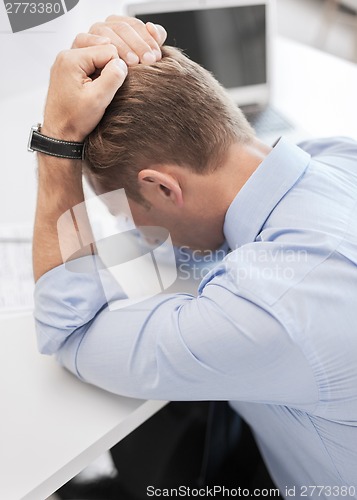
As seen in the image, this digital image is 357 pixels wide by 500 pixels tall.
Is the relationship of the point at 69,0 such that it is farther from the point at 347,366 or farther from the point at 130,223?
the point at 347,366

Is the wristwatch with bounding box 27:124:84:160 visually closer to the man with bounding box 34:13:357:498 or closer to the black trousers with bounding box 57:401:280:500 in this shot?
the man with bounding box 34:13:357:498

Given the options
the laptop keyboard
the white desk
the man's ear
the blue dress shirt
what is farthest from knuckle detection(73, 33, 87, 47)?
the laptop keyboard

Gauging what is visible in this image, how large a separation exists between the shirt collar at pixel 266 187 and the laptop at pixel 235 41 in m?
0.59

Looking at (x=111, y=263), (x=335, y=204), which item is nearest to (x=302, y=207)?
(x=335, y=204)

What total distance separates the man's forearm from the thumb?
11 centimetres

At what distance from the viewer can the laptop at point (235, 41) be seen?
1299mm

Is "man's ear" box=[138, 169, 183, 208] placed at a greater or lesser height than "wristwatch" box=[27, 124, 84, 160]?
lesser

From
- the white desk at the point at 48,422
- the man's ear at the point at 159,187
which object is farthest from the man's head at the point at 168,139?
the white desk at the point at 48,422

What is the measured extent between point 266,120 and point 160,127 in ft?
2.52

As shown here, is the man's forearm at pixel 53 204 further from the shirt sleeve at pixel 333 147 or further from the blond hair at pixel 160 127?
the shirt sleeve at pixel 333 147

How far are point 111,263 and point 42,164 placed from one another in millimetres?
206

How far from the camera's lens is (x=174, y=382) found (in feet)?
2.14

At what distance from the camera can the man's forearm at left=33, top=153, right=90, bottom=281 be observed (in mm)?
772

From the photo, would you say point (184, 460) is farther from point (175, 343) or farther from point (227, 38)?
point (227, 38)
